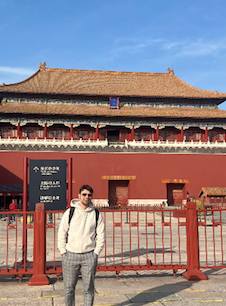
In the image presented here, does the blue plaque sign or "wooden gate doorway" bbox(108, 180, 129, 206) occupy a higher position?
the blue plaque sign

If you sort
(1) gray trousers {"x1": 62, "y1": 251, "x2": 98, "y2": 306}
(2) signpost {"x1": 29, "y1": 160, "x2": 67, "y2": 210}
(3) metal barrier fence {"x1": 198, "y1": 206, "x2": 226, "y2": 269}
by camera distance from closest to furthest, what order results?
(1) gray trousers {"x1": 62, "y1": 251, "x2": 98, "y2": 306}, (3) metal barrier fence {"x1": 198, "y1": 206, "x2": 226, "y2": 269}, (2) signpost {"x1": 29, "y1": 160, "x2": 67, "y2": 210}

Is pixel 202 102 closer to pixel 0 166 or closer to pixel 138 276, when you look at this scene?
pixel 0 166

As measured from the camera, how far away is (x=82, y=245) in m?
4.02

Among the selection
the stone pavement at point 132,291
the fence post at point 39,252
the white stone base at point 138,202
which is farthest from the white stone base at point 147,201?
the fence post at point 39,252

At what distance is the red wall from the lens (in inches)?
984

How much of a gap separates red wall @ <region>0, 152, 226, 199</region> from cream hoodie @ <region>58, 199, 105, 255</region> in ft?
68.1

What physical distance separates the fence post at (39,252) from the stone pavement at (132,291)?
0.14 meters

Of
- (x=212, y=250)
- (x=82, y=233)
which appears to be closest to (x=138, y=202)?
(x=212, y=250)

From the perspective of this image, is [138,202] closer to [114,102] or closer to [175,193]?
[175,193]

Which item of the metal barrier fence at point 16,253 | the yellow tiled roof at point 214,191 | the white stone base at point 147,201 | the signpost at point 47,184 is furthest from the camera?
the white stone base at point 147,201

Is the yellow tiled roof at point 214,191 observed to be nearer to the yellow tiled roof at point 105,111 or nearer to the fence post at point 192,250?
the yellow tiled roof at point 105,111

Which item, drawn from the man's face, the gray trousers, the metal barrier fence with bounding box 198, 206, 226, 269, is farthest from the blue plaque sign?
the gray trousers

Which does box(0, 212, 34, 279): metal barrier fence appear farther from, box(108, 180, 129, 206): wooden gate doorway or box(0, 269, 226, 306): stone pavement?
box(108, 180, 129, 206): wooden gate doorway

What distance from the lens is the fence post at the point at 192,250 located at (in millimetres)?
5809
